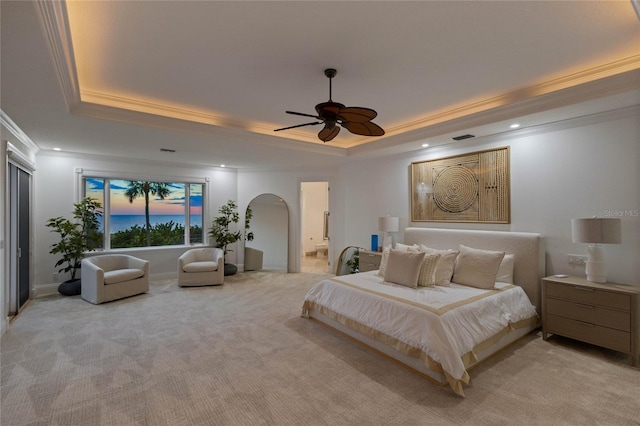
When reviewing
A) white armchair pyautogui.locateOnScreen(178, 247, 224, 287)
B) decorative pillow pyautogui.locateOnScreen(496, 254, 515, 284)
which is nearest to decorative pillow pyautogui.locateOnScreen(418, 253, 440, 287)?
decorative pillow pyautogui.locateOnScreen(496, 254, 515, 284)

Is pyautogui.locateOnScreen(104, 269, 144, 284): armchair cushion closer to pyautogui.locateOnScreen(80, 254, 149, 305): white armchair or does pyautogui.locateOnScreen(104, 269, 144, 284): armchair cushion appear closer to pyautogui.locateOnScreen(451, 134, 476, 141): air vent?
pyautogui.locateOnScreen(80, 254, 149, 305): white armchair

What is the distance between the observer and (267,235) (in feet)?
25.3

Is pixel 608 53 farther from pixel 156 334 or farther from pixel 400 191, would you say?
pixel 156 334

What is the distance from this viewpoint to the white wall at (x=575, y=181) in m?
3.23

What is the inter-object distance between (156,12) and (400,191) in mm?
4422

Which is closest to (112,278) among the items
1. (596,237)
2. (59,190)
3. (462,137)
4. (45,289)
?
(45,289)

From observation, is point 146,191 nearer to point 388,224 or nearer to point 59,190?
point 59,190

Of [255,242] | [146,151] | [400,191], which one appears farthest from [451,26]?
[255,242]

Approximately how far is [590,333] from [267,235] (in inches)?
243

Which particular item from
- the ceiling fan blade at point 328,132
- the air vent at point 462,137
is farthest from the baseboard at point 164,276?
the air vent at point 462,137

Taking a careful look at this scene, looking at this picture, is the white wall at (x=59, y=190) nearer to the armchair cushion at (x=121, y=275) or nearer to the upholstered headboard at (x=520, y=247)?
the armchair cushion at (x=121, y=275)

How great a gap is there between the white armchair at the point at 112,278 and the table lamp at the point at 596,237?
20.2 feet

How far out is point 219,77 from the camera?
311 cm

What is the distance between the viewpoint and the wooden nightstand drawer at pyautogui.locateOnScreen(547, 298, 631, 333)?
2875 mm
